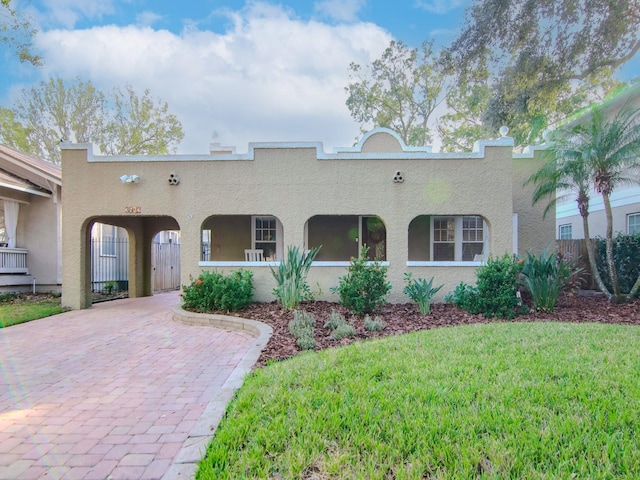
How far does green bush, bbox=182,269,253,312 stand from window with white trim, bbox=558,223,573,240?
17.4 metres

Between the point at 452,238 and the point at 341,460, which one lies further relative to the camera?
the point at 452,238

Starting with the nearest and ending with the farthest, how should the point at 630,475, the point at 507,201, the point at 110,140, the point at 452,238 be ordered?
the point at 630,475 → the point at 507,201 → the point at 452,238 → the point at 110,140

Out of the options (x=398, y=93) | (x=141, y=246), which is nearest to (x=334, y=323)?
(x=141, y=246)

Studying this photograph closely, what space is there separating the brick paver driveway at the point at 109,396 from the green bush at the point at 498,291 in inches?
204

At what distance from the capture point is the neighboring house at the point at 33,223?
1376 cm

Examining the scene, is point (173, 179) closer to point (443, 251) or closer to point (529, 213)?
point (443, 251)

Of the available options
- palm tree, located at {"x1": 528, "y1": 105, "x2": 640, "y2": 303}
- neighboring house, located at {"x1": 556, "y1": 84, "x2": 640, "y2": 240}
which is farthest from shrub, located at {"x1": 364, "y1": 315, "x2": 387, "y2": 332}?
neighboring house, located at {"x1": 556, "y1": 84, "x2": 640, "y2": 240}

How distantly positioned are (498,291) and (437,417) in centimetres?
627

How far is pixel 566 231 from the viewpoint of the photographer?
2009cm

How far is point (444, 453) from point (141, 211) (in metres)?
10.1

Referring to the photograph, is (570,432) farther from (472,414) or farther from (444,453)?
(444,453)

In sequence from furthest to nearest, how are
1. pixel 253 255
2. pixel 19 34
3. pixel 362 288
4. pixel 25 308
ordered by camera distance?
pixel 253 255 → pixel 25 308 → pixel 19 34 → pixel 362 288

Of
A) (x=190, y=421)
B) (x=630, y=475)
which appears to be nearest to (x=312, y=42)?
(x=190, y=421)

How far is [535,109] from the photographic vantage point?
16.0 metres
